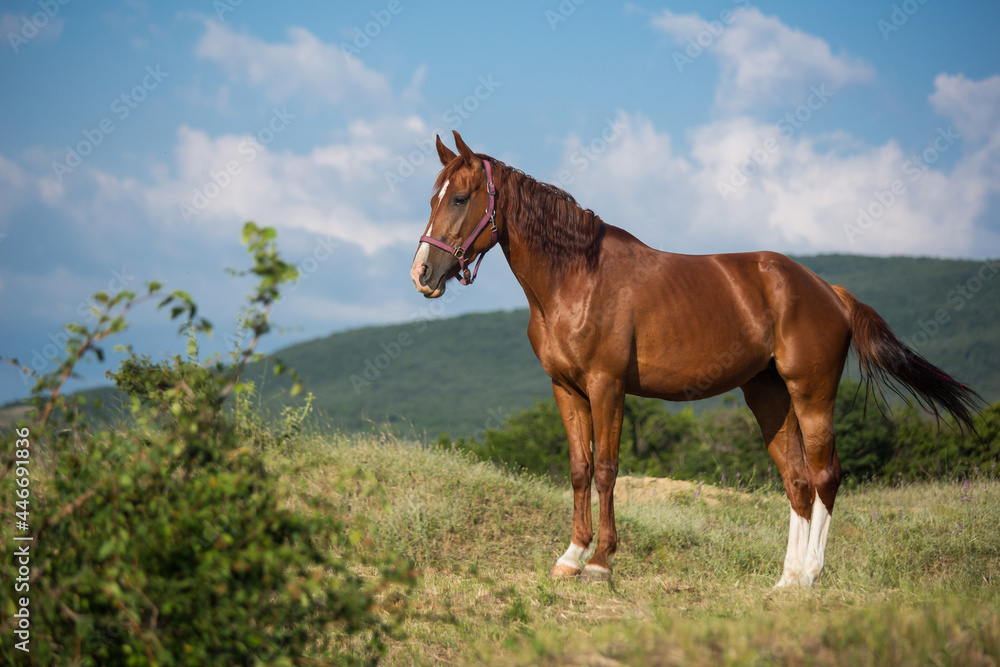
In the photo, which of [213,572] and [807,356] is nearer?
[213,572]

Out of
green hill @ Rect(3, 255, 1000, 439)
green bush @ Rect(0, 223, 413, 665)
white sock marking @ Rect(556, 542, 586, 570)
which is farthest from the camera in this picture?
green hill @ Rect(3, 255, 1000, 439)

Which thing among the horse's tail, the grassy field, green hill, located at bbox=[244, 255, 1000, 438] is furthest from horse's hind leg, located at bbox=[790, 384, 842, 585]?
green hill, located at bbox=[244, 255, 1000, 438]

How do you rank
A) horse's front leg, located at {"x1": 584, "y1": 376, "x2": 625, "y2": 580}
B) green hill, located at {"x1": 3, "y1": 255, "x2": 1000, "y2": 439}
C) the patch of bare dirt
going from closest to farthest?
horse's front leg, located at {"x1": 584, "y1": 376, "x2": 625, "y2": 580}
the patch of bare dirt
green hill, located at {"x1": 3, "y1": 255, "x2": 1000, "y2": 439}

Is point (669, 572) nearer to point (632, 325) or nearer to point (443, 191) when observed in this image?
point (632, 325)

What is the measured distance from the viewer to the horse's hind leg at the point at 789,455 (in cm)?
540

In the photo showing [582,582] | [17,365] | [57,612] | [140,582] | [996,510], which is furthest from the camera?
[996,510]

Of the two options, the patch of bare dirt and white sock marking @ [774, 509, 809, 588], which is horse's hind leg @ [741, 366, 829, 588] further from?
the patch of bare dirt

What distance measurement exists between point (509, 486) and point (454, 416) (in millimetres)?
34800

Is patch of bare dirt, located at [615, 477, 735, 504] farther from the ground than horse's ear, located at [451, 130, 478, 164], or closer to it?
closer to it

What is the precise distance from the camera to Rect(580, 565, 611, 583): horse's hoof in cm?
512

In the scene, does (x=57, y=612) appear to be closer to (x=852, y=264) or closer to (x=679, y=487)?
(x=679, y=487)

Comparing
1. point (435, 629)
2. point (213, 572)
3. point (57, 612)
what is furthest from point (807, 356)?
point (57, 612)

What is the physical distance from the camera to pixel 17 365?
3.01m

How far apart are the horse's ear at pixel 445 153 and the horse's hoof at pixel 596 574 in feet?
10.6
